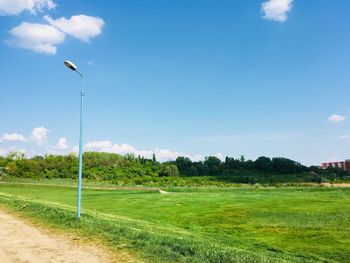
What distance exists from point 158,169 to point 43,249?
146 meters

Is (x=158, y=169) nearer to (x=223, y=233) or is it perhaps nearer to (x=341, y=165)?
(x=341, y=165)

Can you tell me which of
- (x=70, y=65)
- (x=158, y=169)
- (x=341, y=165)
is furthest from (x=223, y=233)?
(x=341, y=165)

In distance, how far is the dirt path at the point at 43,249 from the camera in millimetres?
12324

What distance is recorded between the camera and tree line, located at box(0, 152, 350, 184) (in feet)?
472

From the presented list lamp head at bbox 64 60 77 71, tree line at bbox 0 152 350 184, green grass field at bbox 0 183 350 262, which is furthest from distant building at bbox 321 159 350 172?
lamp head at bbox 64 60 77 71

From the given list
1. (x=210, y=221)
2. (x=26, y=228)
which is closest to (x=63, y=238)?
(x=26, y=228)

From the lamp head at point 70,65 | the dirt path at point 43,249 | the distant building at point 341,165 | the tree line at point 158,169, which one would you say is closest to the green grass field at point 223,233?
the dirt path at point 43,249

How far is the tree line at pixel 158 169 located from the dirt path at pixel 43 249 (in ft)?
382

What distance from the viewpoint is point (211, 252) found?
43.1ft

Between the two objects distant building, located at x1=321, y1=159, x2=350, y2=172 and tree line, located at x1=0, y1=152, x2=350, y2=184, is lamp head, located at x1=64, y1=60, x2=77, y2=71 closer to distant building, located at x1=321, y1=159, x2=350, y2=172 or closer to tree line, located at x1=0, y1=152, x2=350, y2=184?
tree line, located at x1=0, y1=152, x2=350, y2=184

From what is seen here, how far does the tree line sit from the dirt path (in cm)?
11640

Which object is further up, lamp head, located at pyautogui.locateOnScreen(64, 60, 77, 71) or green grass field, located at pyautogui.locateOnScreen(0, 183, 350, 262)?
lamp head, located at pyautogui.locateOnScreen(64, 60, 77, 71)

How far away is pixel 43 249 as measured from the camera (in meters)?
13.7

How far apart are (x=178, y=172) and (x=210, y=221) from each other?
12305 centimetres
